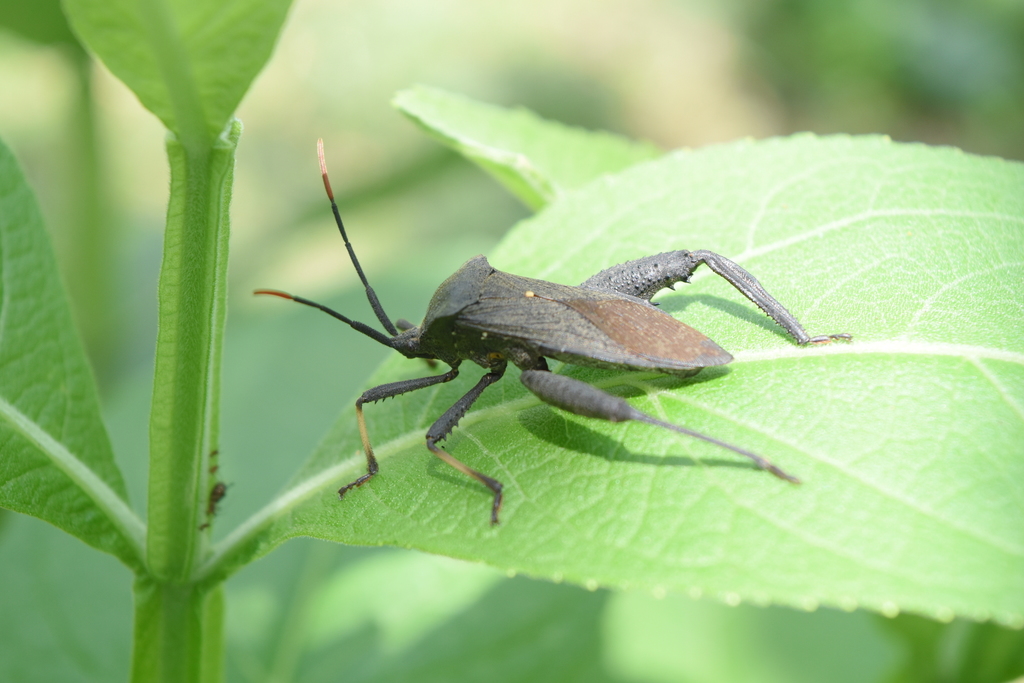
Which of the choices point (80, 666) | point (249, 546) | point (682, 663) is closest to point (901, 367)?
point (249, 546)

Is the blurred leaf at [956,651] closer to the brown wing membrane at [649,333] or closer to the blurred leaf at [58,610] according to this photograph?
the brown wing membrane at [649,333]

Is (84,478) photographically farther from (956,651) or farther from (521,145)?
(956,651)

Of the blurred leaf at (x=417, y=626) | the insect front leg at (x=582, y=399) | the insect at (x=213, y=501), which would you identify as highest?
the insect front leg at (x=582, y=399)

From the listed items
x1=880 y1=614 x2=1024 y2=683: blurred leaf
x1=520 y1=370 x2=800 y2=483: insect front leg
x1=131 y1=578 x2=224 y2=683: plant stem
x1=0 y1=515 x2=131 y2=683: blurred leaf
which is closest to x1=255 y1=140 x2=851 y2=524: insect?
x1=520 y1=370 x2=800 y2=483: insect front leg

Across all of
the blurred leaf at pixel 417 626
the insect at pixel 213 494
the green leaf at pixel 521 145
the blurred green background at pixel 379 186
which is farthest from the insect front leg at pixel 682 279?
the insect at pixel 213 494

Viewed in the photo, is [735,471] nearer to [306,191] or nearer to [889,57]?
[306,191]
